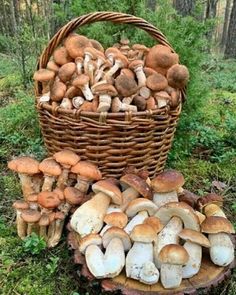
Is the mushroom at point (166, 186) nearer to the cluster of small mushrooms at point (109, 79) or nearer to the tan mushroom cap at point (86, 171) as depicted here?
the tan mushroom cap at point (86, 171)

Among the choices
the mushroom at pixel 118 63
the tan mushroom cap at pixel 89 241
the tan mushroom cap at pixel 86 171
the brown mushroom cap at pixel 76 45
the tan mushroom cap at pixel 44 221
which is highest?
the brown mushroom cap at pixel 76 45

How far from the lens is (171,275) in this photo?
1.91m

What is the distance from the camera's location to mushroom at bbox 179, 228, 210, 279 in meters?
→ 1.99

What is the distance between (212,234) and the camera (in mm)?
2109

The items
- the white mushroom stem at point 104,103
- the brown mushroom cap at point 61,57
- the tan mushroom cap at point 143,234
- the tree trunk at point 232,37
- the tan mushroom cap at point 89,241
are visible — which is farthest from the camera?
the tree trunk at point 232,37

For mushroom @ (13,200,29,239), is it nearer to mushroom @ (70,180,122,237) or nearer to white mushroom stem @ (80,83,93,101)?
mushroom @ (70,180,122,237)

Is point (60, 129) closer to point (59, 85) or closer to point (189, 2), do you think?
point (59, 85)

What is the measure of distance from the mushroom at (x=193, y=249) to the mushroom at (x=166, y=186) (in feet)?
0.98

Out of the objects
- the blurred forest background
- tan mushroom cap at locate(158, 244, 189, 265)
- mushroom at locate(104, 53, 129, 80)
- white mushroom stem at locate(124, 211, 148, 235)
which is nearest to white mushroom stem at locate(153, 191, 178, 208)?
white mushroom stem at locate(124, 211, 148, 235)

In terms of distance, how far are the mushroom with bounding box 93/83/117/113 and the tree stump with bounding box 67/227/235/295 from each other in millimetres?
861

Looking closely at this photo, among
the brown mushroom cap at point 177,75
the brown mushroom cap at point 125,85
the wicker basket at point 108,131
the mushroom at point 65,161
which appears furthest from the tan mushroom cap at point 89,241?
the brown mushroom cap at point 177,75

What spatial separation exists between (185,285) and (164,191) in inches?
20.6

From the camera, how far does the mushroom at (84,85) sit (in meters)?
2.44

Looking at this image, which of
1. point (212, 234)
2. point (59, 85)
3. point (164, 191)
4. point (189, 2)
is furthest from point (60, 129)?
point (189, 2)
